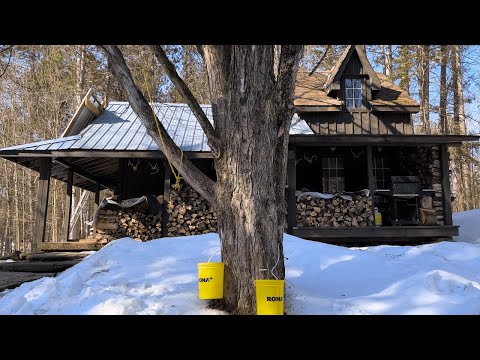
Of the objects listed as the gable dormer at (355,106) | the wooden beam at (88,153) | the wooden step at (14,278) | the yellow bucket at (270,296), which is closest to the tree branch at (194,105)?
the yellow bucket at (270,296)

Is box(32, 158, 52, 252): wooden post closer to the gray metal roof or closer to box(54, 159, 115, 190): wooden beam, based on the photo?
box(54, 159, 115, 190): wooden beam

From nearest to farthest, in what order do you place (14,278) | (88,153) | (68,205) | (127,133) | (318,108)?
(14,278) → (88,153) → (127,133) → (68,205) → (318,108)

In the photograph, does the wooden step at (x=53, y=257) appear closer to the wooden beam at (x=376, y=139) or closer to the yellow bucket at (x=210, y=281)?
the yellow bucket at (x=210, y=281)

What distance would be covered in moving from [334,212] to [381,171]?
3.31 metres

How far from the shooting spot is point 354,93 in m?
13.2

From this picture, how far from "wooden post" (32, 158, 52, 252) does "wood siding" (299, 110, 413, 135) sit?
7.54m

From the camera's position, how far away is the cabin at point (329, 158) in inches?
409

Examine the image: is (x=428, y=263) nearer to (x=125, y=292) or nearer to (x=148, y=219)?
(x=125, y=292)

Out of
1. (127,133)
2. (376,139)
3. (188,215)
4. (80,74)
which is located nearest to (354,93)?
(376,139)

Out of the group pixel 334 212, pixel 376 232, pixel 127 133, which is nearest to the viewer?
pixel 376 232

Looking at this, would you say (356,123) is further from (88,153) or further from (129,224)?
(88,153)

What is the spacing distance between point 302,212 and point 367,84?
198 inches

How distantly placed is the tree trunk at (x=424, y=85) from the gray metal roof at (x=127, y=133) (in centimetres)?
1055
